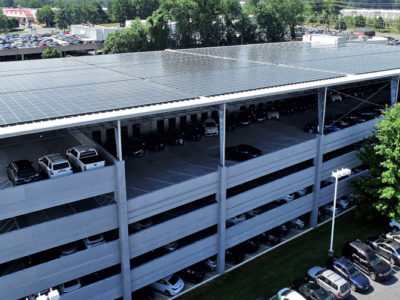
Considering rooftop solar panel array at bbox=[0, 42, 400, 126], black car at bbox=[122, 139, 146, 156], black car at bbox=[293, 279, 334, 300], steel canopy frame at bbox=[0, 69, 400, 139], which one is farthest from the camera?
black car at bbox=[122, 139, 146, 156]

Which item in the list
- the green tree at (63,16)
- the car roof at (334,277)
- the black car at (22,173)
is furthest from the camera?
the green tree at (63,16)

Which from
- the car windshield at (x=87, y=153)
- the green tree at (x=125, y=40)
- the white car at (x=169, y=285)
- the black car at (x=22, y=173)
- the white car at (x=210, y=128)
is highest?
the green tree at (x=125, y=40)

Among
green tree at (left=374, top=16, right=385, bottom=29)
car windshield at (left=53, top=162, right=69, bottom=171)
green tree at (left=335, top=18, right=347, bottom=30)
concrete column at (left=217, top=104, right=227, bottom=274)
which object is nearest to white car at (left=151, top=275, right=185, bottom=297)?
concrete column at (left=217, top=104, right=227, bottom=274)

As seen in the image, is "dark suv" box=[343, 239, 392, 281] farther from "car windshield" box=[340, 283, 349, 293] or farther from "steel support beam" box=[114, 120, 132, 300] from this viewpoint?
"steel support beam" box=[114, 120, 132, 300]

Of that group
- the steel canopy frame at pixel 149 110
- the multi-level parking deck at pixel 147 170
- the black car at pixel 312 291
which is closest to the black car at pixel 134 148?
the multi-level parking deck at pixel 147 170

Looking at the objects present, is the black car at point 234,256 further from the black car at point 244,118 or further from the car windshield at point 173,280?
the black car at point 244,118
